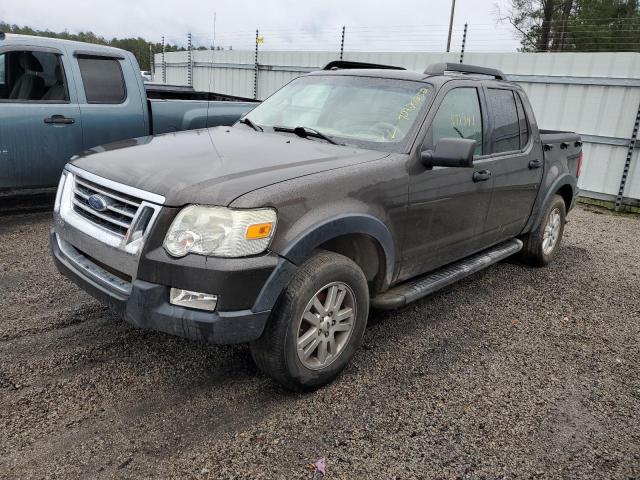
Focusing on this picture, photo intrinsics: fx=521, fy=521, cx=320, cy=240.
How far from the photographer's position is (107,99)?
610cm

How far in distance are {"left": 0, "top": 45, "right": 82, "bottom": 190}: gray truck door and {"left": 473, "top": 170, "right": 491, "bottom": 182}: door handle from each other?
435 cm

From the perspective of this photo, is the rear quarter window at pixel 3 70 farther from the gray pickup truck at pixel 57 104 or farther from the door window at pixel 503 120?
the door window at pixel 503 120

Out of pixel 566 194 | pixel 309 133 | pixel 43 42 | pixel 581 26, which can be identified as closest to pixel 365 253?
pixel 309 133

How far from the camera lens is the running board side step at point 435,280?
3324 mm

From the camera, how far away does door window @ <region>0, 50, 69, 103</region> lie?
5.60 m

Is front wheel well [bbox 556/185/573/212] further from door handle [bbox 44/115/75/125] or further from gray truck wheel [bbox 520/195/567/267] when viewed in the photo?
door handle [bbox 44/115/75/125]

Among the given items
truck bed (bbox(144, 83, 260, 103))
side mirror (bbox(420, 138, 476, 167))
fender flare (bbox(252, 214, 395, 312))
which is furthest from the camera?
truck bed (bbox(144, 83, 260, 103))

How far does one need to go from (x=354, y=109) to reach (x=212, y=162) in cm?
129

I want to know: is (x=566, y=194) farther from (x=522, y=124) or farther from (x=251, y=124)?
(x=251, y=124)

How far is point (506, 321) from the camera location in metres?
4.23

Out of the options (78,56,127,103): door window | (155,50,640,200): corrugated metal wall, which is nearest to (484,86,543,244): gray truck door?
(78,56,127,103): door window

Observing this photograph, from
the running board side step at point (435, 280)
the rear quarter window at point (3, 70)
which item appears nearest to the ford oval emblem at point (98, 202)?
the running board side step at point (435, 280)

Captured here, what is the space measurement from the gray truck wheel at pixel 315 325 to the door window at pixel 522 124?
2544mm

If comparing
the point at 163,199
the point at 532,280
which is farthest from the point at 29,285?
the point at 532,280
